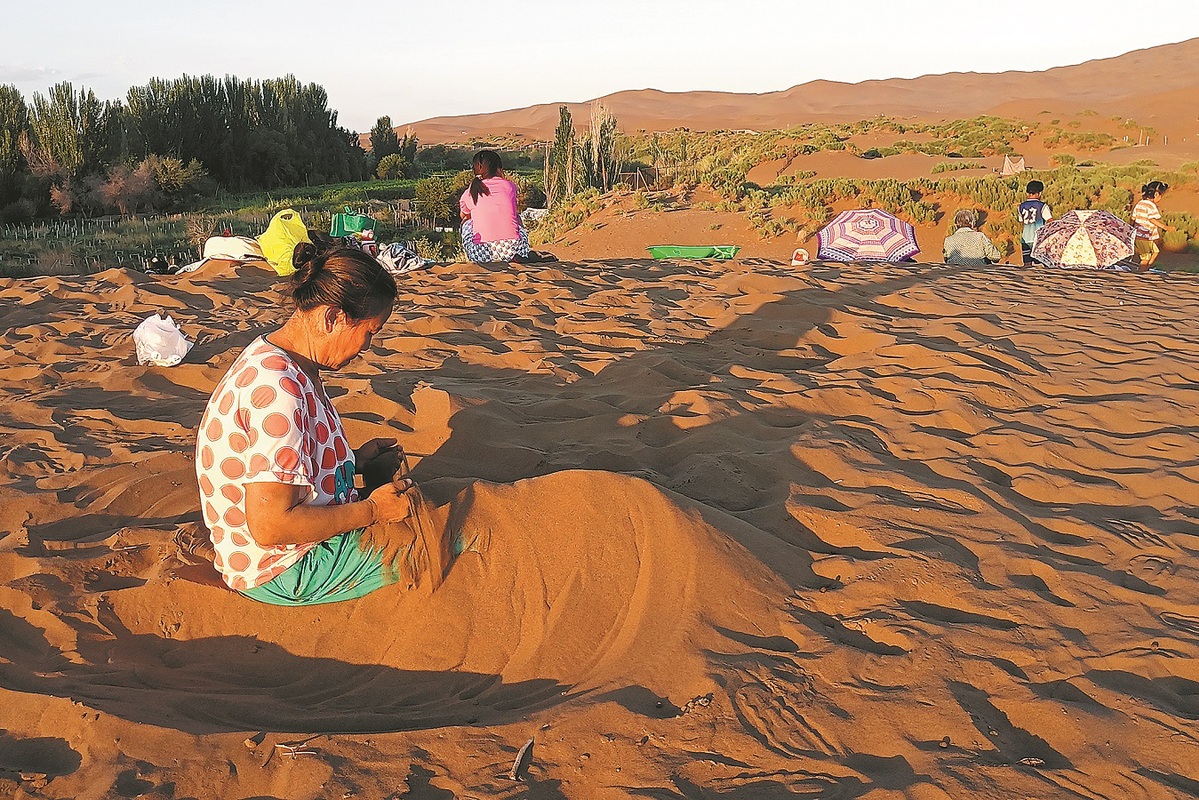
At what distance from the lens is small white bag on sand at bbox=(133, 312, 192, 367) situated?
5.42 m

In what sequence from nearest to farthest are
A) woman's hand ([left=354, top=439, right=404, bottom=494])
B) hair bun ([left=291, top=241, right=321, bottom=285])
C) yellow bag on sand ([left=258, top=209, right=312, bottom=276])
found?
1. hair bun ([left=291, top=241, right=321, bottom=285])
2. woman's hand ([left=354, top=439, right=404, bottom=494])
3. yellow bag on sand ([left=258, top=209, right=312, bottom=276])

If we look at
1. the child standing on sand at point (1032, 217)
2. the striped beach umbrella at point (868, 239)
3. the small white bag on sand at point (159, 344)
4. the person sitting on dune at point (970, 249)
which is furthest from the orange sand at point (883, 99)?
the small white bag on sand at point (159, 344)

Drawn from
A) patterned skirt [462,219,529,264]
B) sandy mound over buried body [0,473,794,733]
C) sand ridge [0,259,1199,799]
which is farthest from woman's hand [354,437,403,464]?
patterned skirt [462,219,529,264]

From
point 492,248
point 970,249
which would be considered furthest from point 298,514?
point 970,249

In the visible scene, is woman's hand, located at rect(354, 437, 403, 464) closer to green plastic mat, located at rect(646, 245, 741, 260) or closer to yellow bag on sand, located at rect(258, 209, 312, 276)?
yellow bag on sand, located at rect(258, 209, 312, 276)

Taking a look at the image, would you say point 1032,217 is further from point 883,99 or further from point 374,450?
point 883,99

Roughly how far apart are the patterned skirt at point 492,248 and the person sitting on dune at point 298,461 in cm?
677

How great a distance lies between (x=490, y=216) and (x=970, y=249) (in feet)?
18.9

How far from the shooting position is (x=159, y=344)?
543 cm

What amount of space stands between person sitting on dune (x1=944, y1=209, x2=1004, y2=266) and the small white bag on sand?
27.8 ft

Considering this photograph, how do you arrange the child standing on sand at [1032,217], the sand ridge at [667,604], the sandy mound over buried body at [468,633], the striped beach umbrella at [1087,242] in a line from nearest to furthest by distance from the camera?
the sand ridge at [667,604] → the sandy mound over buried body at [468,633] → the striped beach umbrella at [1087,242] → the child standing on sand at [1032,217]

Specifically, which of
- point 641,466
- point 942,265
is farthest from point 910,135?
point 641,466

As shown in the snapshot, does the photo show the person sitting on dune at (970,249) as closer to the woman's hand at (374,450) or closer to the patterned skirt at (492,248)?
the patterned skirt at (492,248)

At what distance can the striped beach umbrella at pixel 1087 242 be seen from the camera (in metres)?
9.85
